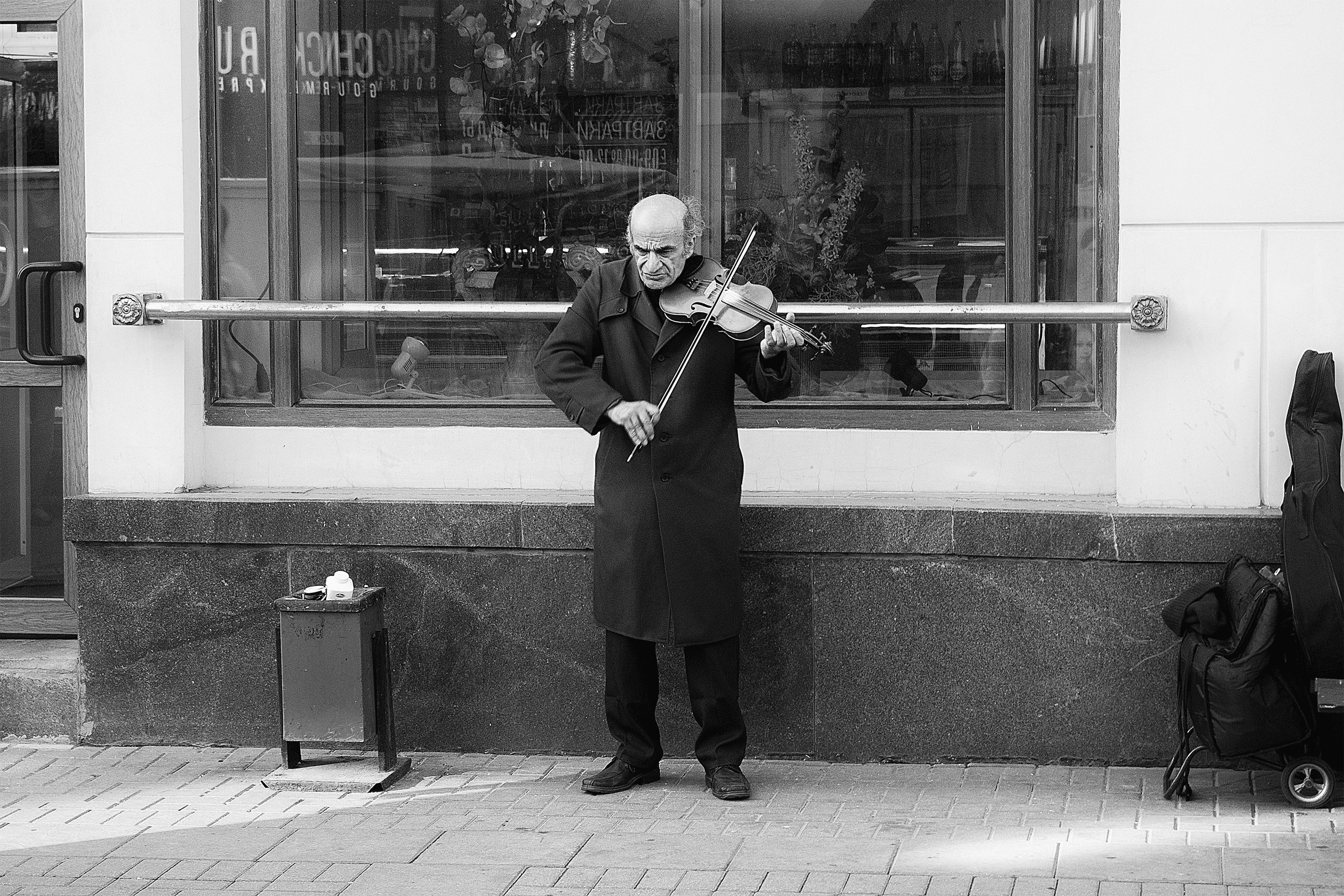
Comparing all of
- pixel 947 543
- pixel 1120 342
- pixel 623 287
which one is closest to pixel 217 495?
pixel 623 287

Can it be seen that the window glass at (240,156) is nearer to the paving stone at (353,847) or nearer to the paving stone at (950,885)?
the paving stone at (353,847)

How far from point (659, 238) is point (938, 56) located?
1.52m

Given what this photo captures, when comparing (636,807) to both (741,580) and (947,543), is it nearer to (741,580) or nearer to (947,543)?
(741,580)

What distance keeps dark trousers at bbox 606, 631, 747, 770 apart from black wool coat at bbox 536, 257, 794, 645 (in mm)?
90

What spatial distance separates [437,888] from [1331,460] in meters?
2.93

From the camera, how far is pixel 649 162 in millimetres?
6391

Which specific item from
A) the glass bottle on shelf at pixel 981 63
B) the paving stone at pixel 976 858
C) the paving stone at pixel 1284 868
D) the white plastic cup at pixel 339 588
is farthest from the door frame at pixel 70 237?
the paving stone at pixel 1284 868

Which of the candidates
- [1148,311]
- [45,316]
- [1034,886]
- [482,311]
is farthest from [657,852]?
[45,316]

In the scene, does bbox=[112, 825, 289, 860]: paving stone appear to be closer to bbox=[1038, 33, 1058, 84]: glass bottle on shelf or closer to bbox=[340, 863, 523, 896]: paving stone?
bbox=[340, 863, 523, 896]: paving stone

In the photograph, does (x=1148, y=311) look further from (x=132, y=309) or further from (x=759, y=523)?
(x=132, y=309)

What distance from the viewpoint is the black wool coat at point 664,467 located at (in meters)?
5.46

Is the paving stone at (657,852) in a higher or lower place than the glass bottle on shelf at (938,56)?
lower

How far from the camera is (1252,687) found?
511cm

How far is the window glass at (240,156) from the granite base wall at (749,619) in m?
0.79
